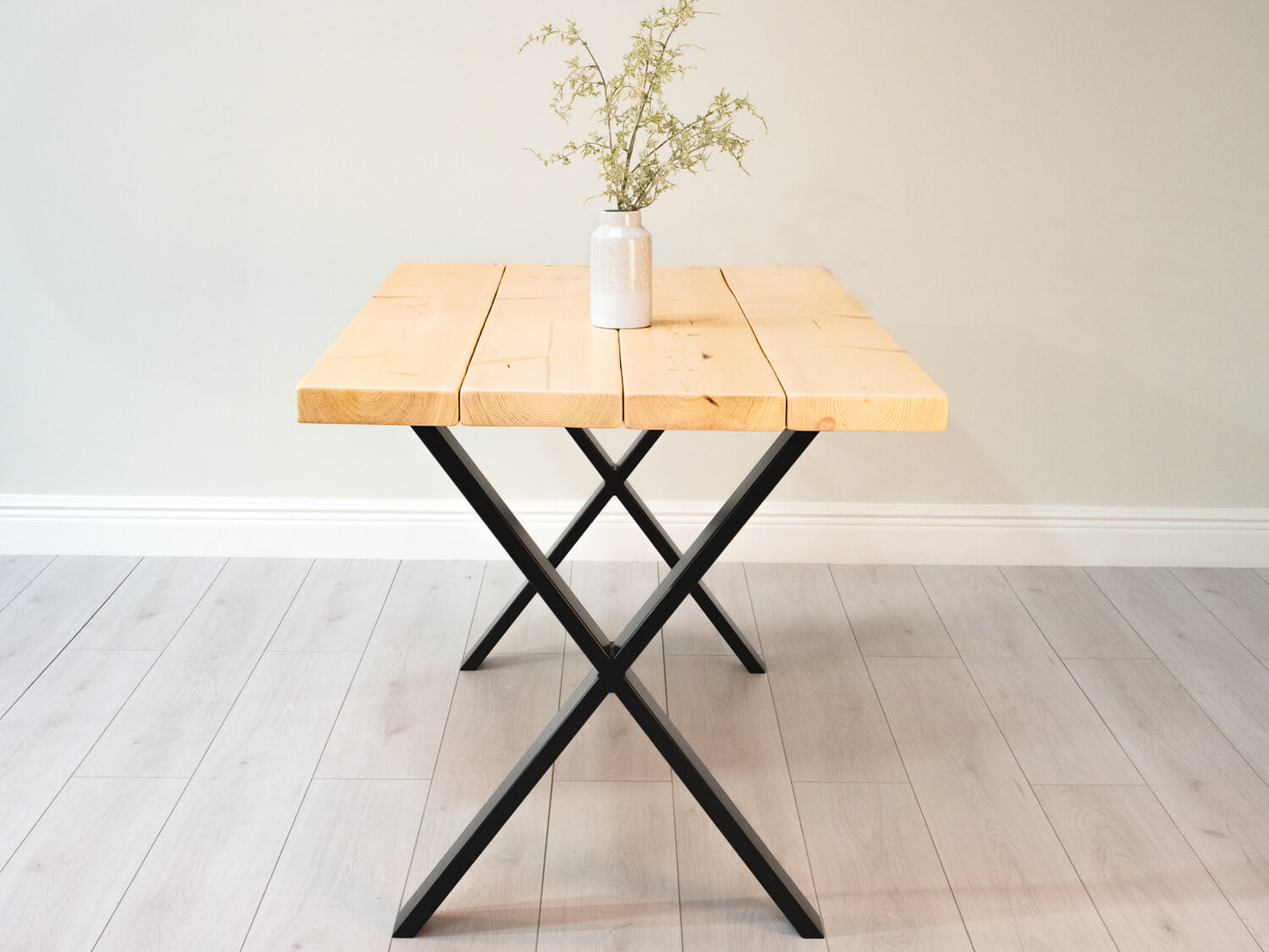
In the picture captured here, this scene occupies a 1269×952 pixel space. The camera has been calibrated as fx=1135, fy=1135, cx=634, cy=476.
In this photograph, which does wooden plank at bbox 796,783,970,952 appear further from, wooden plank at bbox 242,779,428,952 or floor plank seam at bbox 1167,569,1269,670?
floor plank seam at bbox 1167,569,1269,670

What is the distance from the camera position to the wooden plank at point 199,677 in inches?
79.4

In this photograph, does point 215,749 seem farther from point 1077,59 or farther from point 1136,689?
point 1077,59

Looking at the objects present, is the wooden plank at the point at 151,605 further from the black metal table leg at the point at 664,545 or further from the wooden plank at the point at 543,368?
the wooden plank at the point at 543,368

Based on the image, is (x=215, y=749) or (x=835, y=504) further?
(x=835, y=504)

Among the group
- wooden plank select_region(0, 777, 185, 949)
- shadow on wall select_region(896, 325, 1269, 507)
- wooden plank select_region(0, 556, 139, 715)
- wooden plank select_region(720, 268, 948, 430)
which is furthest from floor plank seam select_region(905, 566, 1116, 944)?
wooden plank select_region(0, 556, 139, 715)

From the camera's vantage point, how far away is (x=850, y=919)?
1.67 metres

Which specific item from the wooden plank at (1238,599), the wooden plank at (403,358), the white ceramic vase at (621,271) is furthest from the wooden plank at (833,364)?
the wooden plank at (1238,599)

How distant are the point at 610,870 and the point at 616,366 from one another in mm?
795

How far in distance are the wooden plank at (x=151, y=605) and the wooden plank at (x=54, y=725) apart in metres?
Answer: 0.06

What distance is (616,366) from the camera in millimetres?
1539

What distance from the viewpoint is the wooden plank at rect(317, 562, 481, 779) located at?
2037 millimetres

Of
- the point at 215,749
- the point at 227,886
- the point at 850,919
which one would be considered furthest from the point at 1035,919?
the point at 215,749

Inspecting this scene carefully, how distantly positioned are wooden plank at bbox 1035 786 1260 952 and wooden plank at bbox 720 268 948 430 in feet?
2.71

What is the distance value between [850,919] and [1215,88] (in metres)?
2.08
